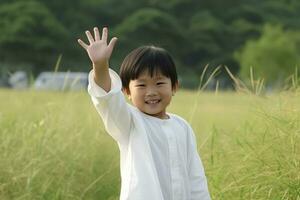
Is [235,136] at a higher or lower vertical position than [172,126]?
lower

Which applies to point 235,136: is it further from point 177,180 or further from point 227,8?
point 227,8

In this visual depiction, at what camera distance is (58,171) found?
412 cm

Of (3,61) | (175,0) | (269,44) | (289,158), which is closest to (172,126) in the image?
(289,158)

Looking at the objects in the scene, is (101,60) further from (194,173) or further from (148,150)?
(194,173)

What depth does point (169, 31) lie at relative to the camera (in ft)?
118

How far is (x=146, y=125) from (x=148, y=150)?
97 mm

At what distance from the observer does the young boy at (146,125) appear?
7.08 feet

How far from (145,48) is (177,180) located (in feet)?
1.55

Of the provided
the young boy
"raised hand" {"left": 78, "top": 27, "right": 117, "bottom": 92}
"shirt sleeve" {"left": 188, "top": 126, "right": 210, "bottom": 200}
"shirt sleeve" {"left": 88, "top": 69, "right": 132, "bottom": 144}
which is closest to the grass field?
"shirt sleeve" {"left": 188, "top": 126, "right": 210, "bottom": 200}

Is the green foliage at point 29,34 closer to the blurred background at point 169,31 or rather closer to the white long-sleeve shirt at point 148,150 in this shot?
the blurred background at point 169,31

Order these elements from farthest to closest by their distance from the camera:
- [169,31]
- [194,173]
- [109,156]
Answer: [169,31] → [109,156] → [194,173]

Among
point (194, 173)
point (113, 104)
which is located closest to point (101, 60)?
point (113, 104)

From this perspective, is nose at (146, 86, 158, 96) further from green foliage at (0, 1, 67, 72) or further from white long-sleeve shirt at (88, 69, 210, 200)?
green foliage at (0, 1, 67, 72)

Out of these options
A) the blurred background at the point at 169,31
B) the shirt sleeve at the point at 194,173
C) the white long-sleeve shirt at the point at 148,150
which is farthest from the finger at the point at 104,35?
the blurred background at the point at 169,31
